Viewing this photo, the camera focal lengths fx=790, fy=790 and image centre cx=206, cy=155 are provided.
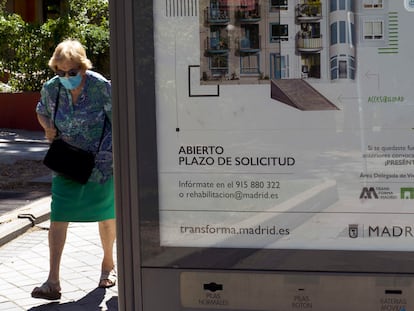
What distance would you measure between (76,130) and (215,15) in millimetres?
2536

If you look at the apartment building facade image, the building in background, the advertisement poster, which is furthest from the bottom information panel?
the building in background

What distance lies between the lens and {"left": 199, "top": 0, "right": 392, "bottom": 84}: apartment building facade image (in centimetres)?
287

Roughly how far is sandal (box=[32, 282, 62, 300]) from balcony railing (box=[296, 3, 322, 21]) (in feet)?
10.6

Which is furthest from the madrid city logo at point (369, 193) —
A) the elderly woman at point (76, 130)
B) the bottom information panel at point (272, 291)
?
the elderly woman at point (76, 130)

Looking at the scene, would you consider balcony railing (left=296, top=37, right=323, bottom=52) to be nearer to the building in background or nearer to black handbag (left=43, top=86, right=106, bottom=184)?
black handbag (left=43, top=86, right=106, bottom=184)

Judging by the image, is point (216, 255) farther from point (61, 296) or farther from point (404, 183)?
point (61, 296)

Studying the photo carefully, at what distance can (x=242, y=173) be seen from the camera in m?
2.98

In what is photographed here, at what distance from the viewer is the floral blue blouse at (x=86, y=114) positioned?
5254 mm

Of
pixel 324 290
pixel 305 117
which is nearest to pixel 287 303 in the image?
pixel 324 290

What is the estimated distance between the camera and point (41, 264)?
650 centimetres

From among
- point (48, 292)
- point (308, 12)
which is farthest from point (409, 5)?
point (48, 292)

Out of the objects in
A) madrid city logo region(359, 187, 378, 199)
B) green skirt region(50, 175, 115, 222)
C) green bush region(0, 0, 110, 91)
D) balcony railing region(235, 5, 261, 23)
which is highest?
green bush region(0, 0, 110, 91)

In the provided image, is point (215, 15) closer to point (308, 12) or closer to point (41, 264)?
point (308, 12)

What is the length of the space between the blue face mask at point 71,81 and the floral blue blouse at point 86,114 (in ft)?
0.14
